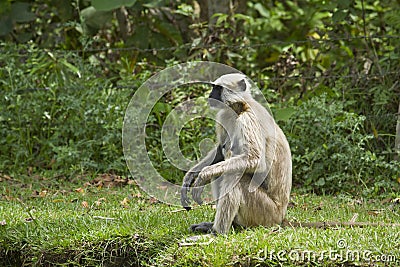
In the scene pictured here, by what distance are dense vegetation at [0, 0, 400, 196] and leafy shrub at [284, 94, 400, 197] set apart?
0.6 inches

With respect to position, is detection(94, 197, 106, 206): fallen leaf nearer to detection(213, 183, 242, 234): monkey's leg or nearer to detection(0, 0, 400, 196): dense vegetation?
detection(0, 0, 400, 196): dense vegetation

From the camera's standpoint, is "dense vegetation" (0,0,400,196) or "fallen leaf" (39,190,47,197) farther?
"dense vegetation" (0,0,400,196)

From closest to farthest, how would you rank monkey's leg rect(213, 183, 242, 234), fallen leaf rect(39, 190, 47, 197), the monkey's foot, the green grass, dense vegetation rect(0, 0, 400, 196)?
the green grass → monkey's leg rect(213, 183, 242, 234) → the monkey's foot → fallen leaf rect(39, 190, 47, 197) → dense vegetation rect(0, 0, 400, 196)

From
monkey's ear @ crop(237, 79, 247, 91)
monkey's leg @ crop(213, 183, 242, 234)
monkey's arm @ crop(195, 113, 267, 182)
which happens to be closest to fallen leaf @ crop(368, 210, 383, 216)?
monkey's arm @ crop(195, 113, 267, 182)

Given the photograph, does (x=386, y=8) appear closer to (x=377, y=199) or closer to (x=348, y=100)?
(x=348, y=100)

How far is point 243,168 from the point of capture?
5125 mm

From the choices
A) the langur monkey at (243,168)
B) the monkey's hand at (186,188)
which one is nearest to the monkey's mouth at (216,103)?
the langur monkey at (243,168)

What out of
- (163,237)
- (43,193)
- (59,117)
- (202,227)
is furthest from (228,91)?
(59,117)

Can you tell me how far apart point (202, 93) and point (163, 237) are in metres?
4.29

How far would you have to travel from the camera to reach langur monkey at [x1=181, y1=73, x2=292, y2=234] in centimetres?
516

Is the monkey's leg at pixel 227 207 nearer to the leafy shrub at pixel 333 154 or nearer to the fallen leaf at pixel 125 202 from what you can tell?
the fallen leaf at pixel 125 202

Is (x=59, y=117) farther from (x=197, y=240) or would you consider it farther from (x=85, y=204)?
(x=197, y=240)

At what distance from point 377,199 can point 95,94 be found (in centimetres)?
417

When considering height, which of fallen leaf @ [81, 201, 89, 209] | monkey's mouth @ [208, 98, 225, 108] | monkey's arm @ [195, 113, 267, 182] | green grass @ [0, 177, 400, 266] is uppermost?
monkey's mouth @ [208, 98, 225, 108]
